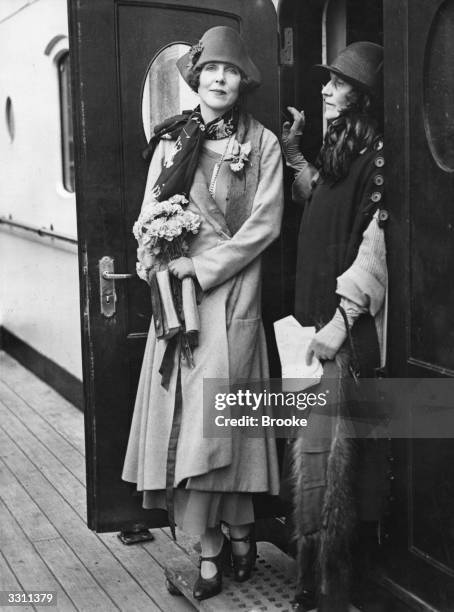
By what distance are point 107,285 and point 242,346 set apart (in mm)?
710

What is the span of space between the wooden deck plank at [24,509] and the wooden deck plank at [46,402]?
1.98 feet

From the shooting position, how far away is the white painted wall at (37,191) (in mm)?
7125

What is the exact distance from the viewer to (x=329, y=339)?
3314 mm

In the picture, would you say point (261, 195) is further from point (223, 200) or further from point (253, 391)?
point (253, 391)

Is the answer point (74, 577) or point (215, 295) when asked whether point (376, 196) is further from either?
point (74, 577)

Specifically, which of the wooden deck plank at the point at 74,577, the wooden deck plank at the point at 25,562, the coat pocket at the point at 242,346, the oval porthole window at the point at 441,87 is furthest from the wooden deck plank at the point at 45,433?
the oval porthole window at the point at 441,87

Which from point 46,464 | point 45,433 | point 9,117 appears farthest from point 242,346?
point 9,117

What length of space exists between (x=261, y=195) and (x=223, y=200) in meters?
0.15

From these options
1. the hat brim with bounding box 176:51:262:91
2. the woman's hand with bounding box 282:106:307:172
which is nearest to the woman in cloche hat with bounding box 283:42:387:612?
the hat brim with bounding box 176:51:262:91

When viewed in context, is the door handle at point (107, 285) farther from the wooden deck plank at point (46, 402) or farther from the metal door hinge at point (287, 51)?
the wooden deck plank at point (46, 402)

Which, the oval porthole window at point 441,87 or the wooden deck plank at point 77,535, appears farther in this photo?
the wooden deck plank at point 77,535

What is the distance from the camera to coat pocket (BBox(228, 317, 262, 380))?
3664 millimetres

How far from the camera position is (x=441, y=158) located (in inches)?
119

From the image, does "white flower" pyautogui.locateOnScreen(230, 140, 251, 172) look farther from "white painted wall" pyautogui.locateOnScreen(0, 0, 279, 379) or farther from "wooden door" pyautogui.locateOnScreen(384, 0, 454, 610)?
"white painted wall" pyautogui.locateOnScreen(0, 0, 279, 379)
